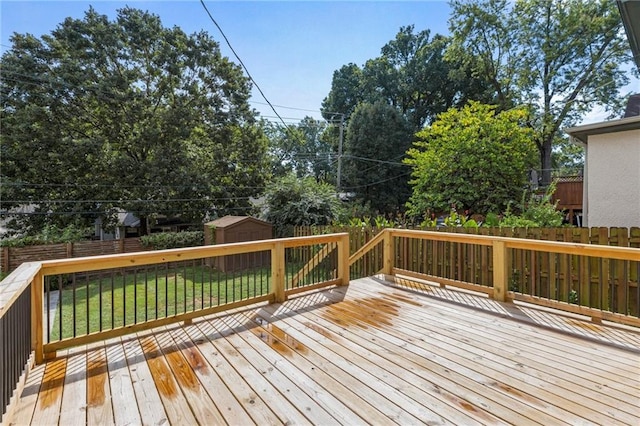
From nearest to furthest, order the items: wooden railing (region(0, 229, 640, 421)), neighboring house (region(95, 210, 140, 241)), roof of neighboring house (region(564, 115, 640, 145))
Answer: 1. wooden railing (region(0, 229, 640, 421))
2. roof of neighboring house (region(564, 115, 640, 145))
3. neighboring house (region(95, 210, 140, 241))

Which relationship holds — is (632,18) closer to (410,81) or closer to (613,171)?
(613,171)

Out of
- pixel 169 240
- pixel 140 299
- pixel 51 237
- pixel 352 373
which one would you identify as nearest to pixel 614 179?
pixel 352 373

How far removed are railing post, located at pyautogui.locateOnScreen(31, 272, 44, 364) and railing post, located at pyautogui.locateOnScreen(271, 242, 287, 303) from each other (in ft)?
6.73

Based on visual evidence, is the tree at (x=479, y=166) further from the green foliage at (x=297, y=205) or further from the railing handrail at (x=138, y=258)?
the railing handrail at (x=138, y=258)

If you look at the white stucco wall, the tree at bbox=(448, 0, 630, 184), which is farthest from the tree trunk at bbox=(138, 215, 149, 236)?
the tree at bbox=(448, 0, 630, 184)

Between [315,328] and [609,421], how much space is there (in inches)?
82.8

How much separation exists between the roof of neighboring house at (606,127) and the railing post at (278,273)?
21.9 ft

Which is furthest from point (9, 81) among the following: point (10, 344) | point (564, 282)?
point (564, 282)

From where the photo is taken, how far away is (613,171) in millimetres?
6285

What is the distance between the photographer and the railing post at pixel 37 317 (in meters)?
2.36

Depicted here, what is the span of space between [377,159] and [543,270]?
1502 centimetres

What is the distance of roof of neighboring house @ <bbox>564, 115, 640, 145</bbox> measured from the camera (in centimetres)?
590

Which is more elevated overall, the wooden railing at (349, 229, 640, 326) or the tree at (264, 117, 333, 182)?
the tree at (264, 117, 333, 182)

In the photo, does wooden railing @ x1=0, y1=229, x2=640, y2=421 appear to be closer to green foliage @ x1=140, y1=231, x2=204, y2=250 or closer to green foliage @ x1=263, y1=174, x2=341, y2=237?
green foliage @ x1=140, y1=231, x2=204, y2=250
